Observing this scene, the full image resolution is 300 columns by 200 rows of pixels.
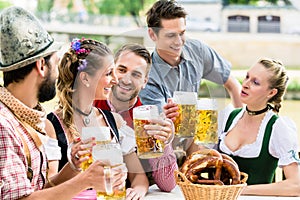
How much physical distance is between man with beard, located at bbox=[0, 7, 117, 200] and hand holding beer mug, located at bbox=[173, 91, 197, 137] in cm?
36

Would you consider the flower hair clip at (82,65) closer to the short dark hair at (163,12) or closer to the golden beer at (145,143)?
the golden beer at (145,143)

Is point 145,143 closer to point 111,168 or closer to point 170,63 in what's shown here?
point 111,168

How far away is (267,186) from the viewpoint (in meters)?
2.20

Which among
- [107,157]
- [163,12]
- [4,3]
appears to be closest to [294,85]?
[4,3]

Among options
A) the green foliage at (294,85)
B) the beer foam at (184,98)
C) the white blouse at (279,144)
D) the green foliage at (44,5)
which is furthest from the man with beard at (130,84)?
the green foliage at (44,5)

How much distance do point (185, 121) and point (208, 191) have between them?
24 centimetres

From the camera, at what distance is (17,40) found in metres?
1.69

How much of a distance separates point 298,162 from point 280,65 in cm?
38

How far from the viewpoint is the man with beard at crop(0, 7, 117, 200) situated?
5.34 ft

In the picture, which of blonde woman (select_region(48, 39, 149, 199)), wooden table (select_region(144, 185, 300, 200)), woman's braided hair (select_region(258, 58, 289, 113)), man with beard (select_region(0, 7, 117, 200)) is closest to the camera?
man with beard (select_region(0, 7, 117, 200))

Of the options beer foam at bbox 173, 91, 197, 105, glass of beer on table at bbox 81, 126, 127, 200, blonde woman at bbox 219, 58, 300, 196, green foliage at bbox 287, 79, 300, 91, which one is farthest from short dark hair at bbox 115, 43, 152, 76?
green foliage at bbox 287, 79, 300, 91

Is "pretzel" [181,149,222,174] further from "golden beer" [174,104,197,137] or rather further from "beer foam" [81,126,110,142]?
"beer foam" [81,126,110,142]

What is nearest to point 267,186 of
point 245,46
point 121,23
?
point 245,46

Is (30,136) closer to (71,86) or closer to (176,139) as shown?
(71,86)
